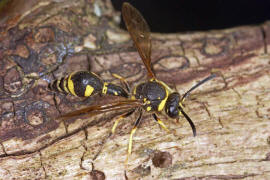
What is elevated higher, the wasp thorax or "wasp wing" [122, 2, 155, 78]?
"wasp wing" [122, 2, 155, 78]

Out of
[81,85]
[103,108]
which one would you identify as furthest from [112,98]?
[103,108]

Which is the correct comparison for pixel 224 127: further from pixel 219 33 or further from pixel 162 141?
pixel 219 33

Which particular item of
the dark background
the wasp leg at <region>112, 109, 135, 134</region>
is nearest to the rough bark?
the wasp leg at <region>112, 109, 135, 134</region>

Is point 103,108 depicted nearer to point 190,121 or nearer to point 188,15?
point 190,121

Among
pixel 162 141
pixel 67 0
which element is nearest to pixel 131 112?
pixel 162 141

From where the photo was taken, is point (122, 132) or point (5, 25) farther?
point (5, 25)

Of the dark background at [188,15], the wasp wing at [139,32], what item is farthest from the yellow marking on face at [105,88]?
the dark background at [188,15]

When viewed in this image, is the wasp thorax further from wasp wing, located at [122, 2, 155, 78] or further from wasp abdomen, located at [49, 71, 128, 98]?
wasp abdomen, located at [49, 71, 128, 98]
